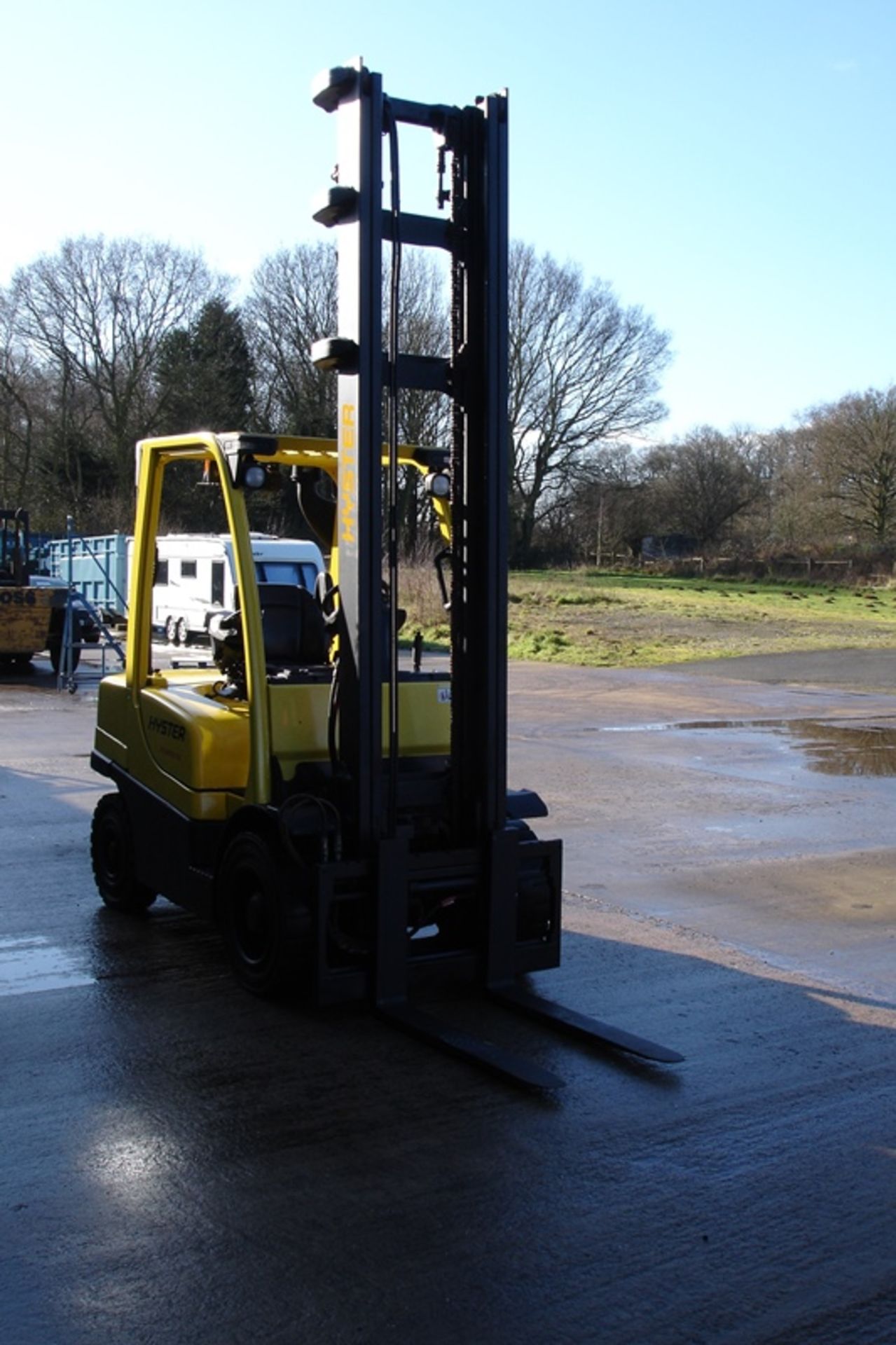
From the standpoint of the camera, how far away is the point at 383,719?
615 cm

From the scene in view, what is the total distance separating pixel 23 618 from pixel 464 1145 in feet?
69.0

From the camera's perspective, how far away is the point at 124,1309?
353cm

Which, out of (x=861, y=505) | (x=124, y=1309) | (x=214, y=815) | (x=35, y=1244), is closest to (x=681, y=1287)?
(x=124, y=1309)

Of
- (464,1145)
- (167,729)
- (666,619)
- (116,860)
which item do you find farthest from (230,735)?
(666,619)

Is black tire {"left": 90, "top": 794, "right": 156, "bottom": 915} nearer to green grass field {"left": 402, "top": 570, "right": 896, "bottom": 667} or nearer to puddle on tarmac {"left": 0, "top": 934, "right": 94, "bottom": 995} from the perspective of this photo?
puddle on tarmac {"left": 0, "top": 934, "right": 94, "bottom": 995}

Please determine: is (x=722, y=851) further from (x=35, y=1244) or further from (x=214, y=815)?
(x=35, y=1244)

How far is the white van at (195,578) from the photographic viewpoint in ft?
96.0

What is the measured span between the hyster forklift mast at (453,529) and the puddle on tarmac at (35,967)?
5.23 ft

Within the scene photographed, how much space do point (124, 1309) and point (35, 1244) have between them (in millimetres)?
476

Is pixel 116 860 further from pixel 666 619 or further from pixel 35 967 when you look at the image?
pixel 666 619

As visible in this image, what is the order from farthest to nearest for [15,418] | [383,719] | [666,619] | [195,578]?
[15,418] < [666,619] < [195,578] < [383,719]

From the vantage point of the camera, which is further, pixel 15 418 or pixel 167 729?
pixel 15 418

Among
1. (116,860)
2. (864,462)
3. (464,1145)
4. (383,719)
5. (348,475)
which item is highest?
(864,462)

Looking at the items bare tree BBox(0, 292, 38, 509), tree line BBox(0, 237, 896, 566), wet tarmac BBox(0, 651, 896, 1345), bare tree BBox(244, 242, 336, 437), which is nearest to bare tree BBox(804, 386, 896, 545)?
tree line BBox(0, 237, 896, 566)
